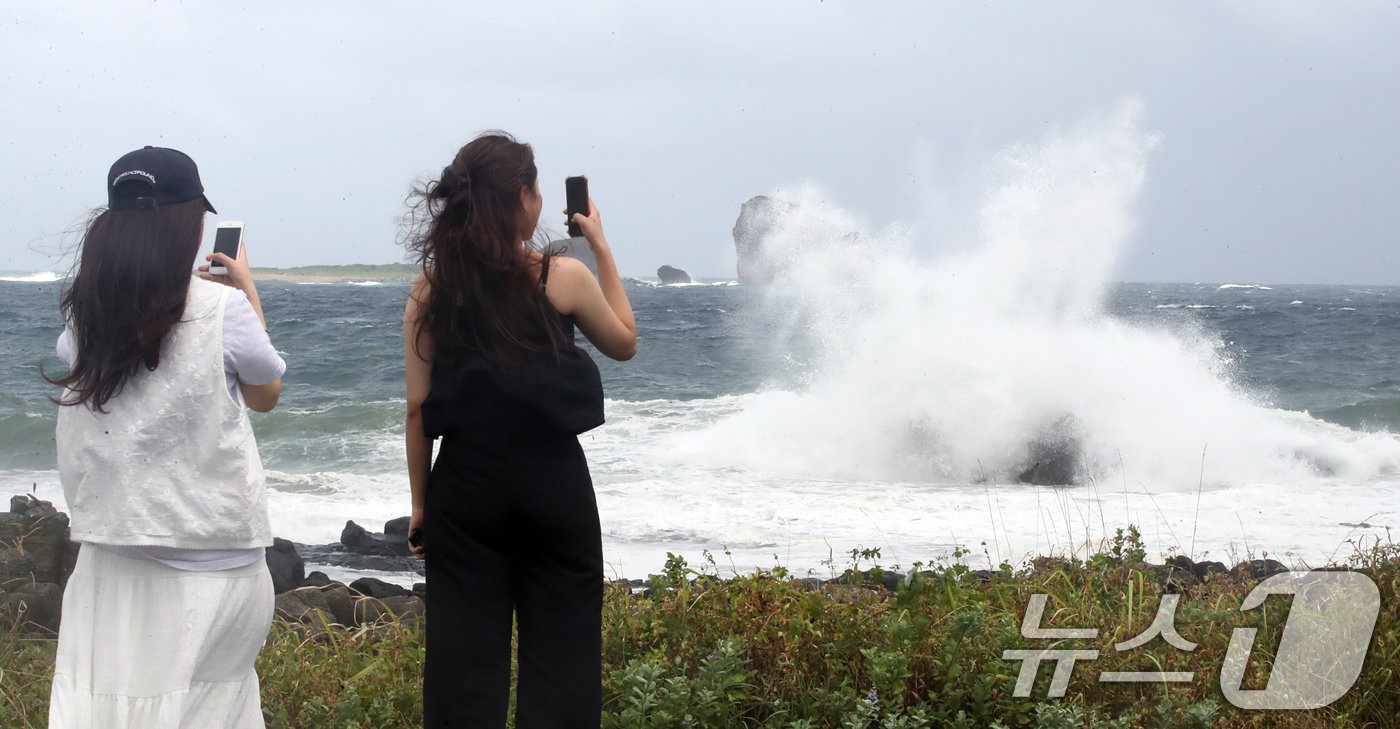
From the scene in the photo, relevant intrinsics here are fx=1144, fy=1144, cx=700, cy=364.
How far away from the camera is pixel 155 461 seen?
8.07ft

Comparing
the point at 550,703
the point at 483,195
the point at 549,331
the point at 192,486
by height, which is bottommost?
the point at 550,703

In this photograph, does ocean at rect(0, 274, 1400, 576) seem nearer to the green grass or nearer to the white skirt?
the green grass

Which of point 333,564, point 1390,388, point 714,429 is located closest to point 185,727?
point 333,564

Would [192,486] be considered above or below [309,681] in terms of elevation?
above

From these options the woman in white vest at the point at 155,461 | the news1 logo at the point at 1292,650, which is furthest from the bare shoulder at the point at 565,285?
the news1 logo at the point at 1292,650

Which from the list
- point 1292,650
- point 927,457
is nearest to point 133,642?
point 1292,650

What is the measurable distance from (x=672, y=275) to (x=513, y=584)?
154213 millimetres

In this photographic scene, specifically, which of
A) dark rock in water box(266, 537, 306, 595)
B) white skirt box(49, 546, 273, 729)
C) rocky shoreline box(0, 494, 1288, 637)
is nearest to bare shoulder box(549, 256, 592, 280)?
white skirt box(49, 546, 273, 729)

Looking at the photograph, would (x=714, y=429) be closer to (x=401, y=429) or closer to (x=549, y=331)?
(x=401, y=429)

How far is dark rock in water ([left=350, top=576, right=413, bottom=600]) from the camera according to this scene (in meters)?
7.88

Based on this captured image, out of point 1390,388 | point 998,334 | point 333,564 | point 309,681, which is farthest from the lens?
point 1390,388

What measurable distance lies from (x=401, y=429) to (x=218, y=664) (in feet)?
57.5

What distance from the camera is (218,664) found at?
260 centimetres

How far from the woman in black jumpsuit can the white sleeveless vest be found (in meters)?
0.43
